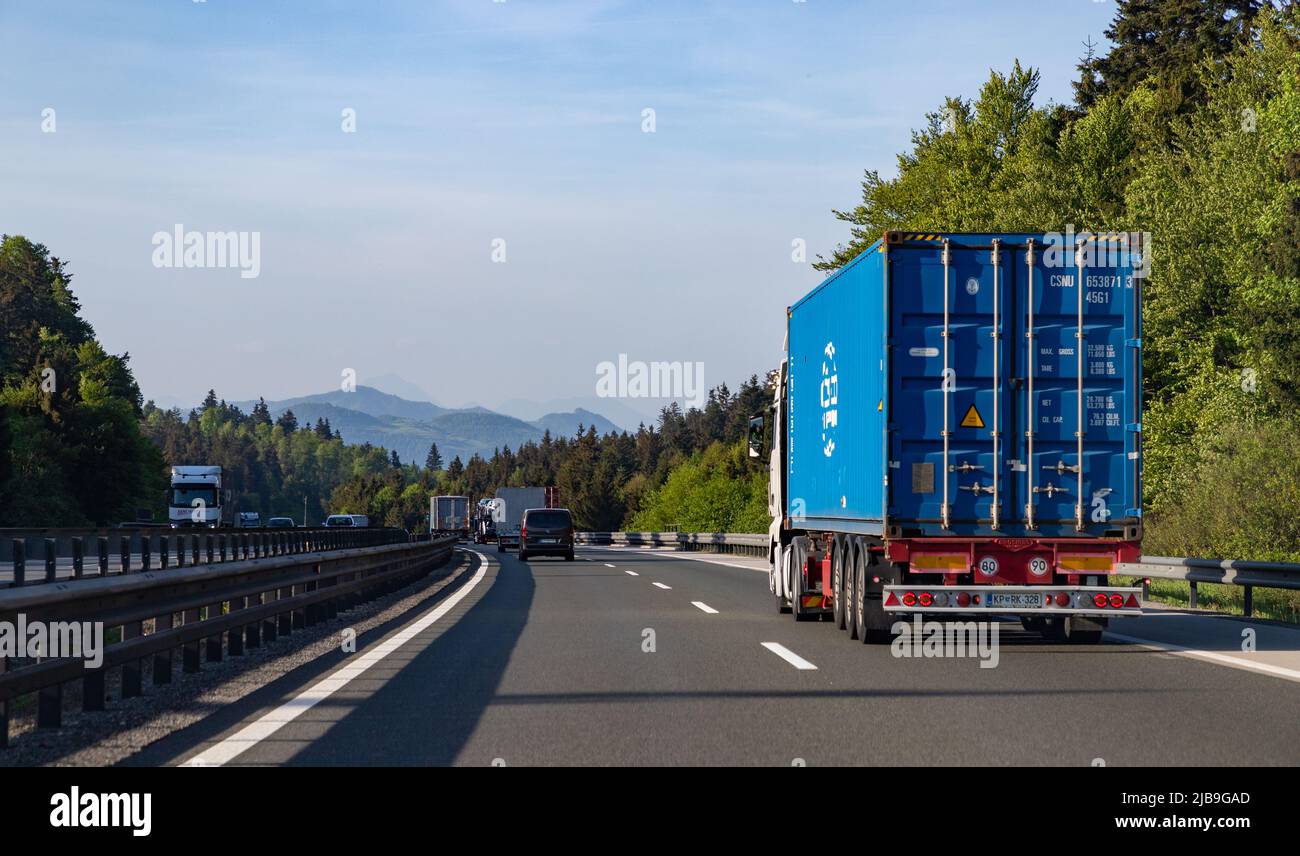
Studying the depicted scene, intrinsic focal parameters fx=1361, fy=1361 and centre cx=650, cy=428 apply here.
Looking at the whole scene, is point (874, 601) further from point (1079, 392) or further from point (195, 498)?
point (195, 498)

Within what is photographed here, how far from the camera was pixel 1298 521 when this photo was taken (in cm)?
2605

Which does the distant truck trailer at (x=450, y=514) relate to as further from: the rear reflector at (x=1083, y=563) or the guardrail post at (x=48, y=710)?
the guardrail post at (x=48, y=710)

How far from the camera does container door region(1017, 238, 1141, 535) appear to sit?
1242 centimetres

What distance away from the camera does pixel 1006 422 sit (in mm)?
12438

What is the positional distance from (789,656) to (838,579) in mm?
2353

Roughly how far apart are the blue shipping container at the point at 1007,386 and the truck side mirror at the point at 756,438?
21.5ft

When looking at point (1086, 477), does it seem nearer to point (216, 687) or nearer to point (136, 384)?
point (216, 687)

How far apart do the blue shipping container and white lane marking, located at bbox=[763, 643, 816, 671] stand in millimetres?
1374

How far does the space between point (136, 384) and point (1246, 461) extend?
4353 inches

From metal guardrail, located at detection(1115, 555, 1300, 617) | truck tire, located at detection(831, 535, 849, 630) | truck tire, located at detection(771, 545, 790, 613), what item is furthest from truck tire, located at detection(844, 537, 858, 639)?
metal guardrail, located at detection(1115, 555, 1300, 617)

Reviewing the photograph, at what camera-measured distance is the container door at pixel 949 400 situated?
12344 millimetres

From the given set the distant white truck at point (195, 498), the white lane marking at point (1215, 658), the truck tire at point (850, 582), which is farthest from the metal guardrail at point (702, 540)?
the white lane marking at point (1215, 658)

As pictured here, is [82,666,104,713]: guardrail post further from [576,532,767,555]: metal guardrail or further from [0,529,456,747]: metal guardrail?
[576,532,767,555]: metal guardrail
